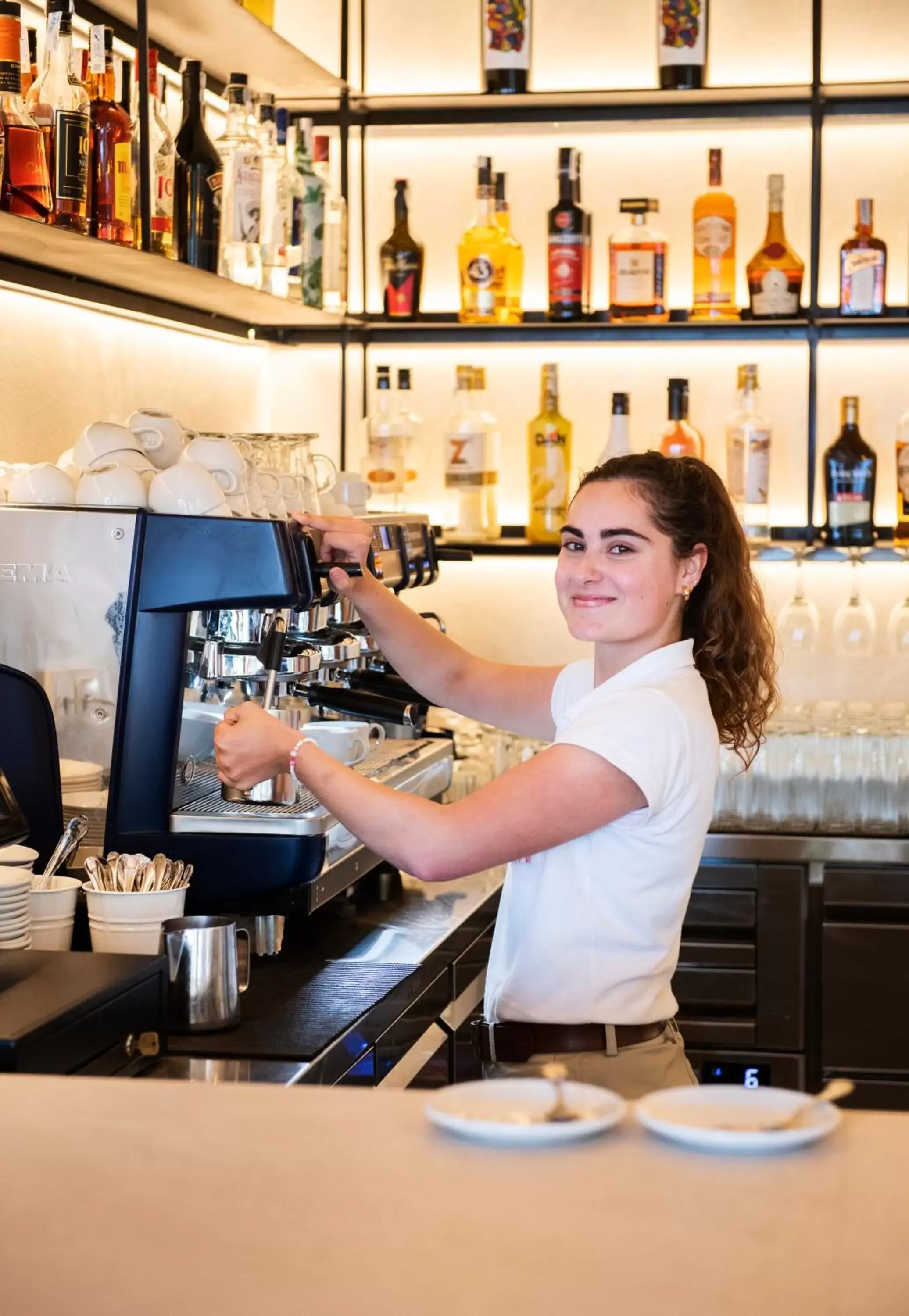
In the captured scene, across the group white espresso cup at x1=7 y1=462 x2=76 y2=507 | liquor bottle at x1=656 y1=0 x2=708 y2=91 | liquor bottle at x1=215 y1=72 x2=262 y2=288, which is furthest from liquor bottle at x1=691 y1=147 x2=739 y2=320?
white espresso cup at x1=7 y1=462 x2=76 y2=507

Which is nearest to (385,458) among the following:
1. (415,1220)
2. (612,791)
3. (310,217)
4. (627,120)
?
(310,217)

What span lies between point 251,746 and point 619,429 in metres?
2.08

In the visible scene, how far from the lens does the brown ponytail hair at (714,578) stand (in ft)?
6.05

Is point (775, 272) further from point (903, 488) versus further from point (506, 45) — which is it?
point (506, 45)

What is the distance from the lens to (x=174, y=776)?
6.38 feet

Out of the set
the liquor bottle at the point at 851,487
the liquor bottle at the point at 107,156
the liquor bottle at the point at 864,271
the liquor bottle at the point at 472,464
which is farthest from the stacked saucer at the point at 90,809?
the liquor bottle at the point at 864,271

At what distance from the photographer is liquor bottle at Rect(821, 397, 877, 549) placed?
3564 mm

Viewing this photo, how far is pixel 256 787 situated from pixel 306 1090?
3.05ft

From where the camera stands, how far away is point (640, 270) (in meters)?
3.59

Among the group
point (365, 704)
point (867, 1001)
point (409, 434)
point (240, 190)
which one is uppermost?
point (240, 190)

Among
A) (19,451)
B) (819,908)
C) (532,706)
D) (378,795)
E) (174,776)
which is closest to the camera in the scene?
(378,795)

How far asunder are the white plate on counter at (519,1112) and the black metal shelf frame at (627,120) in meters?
2.57

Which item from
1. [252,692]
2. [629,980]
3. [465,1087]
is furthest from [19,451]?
[465,1087]

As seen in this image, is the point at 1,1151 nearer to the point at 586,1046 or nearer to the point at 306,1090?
the point at 306,1090
